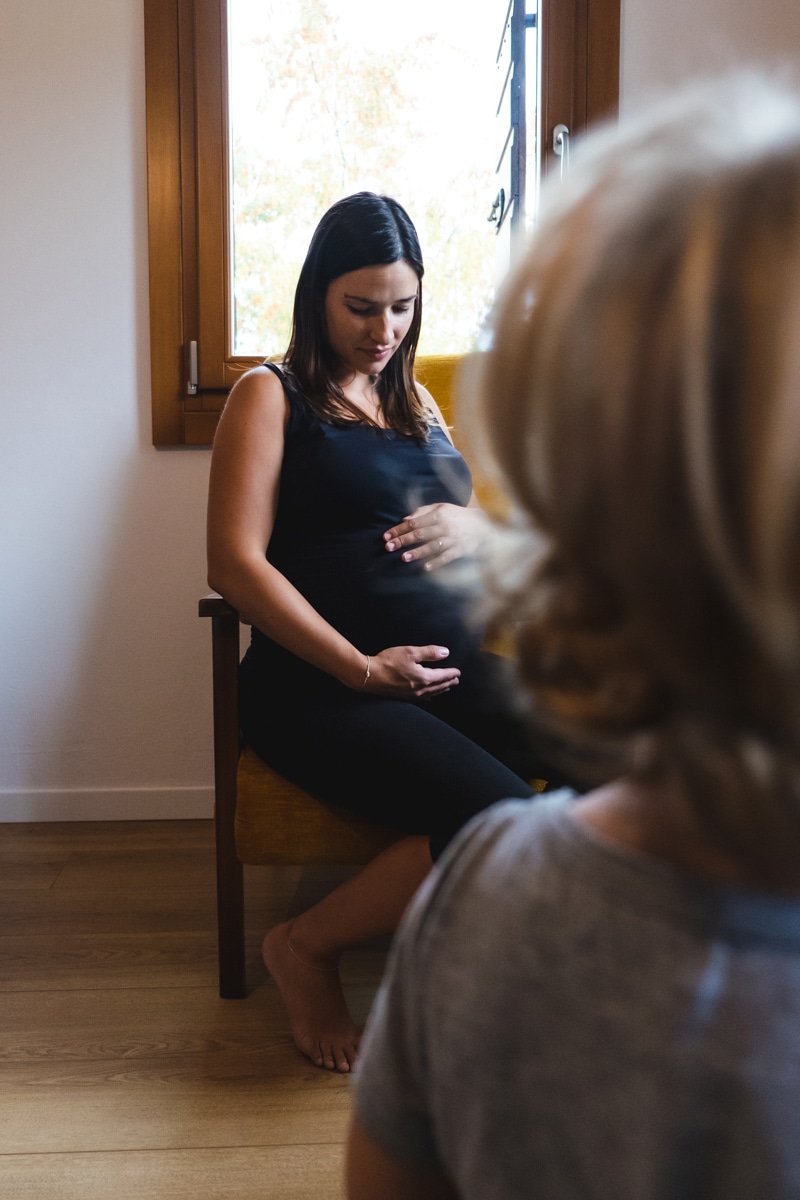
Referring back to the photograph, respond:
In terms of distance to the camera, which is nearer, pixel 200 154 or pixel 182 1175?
pixel 182 1175

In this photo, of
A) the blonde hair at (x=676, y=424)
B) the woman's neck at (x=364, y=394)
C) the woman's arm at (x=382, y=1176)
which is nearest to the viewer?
the blonde hair at (x=676, y=424)

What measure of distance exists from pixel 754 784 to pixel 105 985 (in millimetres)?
1636

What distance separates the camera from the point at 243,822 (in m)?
1.57

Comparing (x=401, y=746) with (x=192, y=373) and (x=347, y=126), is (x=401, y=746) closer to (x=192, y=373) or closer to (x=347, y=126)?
(x=192, y=373)

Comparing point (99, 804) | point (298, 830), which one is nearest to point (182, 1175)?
point (298, 830)

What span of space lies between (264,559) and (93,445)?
43.8 inches

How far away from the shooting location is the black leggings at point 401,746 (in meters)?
1.43

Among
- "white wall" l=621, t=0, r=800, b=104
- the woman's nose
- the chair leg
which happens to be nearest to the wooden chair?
the chair leg

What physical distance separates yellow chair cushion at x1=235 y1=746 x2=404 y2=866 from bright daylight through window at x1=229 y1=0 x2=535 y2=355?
4.62 feet

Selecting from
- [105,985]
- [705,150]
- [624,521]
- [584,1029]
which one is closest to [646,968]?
[584,1029]

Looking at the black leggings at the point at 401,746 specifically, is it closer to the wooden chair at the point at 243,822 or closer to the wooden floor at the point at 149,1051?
the wooden chair at the point at 243,822

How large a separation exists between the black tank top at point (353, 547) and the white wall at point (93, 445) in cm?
96

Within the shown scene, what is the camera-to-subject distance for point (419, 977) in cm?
43

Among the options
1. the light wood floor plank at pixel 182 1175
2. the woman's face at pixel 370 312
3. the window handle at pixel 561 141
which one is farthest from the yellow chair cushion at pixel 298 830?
the window handle at pixel 561 141
